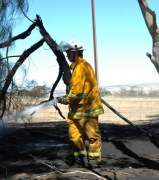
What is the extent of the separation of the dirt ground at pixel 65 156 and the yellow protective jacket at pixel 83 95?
819 mm

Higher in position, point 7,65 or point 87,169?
point 7,65

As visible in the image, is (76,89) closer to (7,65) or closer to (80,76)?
(80,76)

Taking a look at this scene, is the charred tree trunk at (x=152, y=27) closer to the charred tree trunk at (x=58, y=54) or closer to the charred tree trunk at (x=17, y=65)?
the charred tree trunk at (x=58, y=54)

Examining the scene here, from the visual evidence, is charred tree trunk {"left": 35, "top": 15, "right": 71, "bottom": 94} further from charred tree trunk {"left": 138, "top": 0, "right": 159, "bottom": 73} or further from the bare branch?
charred tree trunk {"left": 138, "top": 0, "right": 159, "bottom": 73}

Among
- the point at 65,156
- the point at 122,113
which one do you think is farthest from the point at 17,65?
the point at 122,113

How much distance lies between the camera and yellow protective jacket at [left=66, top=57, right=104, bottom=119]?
22.2 feet

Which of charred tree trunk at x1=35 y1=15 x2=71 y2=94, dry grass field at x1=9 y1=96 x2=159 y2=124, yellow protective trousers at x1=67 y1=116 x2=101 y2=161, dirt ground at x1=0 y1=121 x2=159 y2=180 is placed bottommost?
dry grass field at x1=9 y1=96 x2=159 y2=124

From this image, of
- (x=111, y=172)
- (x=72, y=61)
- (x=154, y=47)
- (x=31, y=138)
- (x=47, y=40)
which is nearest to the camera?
(x=154, y=47)

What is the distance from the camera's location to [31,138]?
1014cm

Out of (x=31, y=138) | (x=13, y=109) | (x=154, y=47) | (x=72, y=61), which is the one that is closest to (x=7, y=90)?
(x=13, y=109)

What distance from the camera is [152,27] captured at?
6137mm

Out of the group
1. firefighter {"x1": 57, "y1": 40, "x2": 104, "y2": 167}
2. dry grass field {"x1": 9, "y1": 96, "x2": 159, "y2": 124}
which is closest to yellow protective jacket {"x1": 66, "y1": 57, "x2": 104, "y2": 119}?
firefighter {"x1": 57, "y1": 40, "x2": 104, "y2": 167}

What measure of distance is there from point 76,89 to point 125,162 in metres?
1.51

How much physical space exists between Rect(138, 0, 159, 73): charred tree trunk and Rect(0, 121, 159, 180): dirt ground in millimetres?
1603
